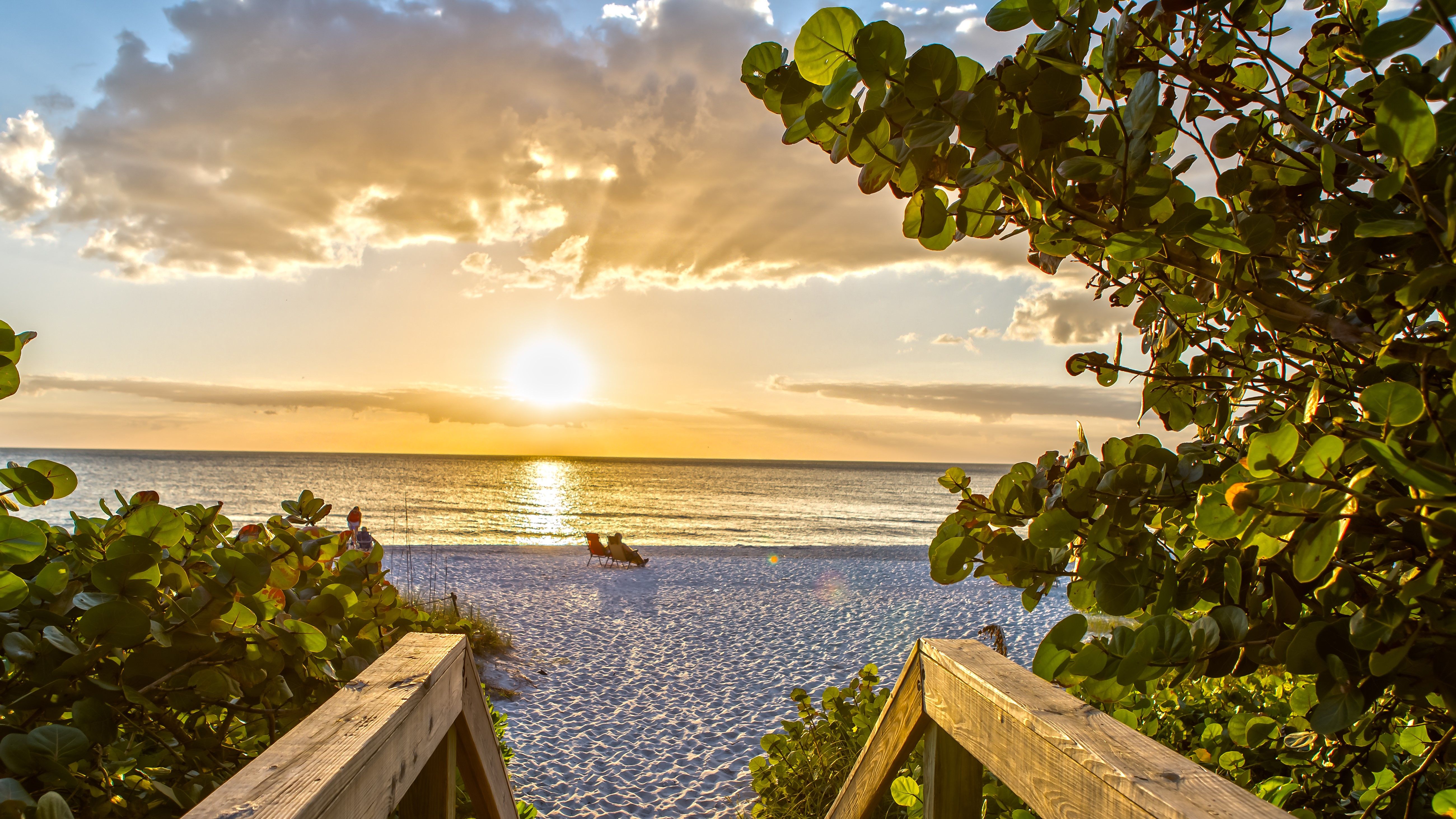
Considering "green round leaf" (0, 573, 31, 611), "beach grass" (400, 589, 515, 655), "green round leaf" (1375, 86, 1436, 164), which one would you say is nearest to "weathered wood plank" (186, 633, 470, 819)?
"green round leaf" (0, 573, 31, 611)

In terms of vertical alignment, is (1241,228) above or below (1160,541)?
above

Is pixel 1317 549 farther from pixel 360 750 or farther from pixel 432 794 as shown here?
pixel 432 794

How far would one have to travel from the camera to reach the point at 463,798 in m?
3.12

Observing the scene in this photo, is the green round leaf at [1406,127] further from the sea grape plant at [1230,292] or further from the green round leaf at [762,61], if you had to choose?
the green round leaf at [762,61]

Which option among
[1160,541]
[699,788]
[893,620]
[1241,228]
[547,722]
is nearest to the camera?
[1241,228]

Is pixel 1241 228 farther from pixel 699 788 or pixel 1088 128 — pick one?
pixel 699 788

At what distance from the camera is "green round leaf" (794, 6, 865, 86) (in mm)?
764

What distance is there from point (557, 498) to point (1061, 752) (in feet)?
177

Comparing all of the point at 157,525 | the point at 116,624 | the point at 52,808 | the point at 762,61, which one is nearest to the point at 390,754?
the point at 52,808

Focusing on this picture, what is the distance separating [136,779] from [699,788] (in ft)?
15.5

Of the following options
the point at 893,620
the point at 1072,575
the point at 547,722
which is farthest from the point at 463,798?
the point at 893,620

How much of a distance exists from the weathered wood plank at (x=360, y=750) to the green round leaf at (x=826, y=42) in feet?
3.54

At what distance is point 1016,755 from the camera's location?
124 cm

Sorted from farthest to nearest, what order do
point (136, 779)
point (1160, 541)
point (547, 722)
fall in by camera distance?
point (547, 722) → point (136, 779) → point (1160, 541)
